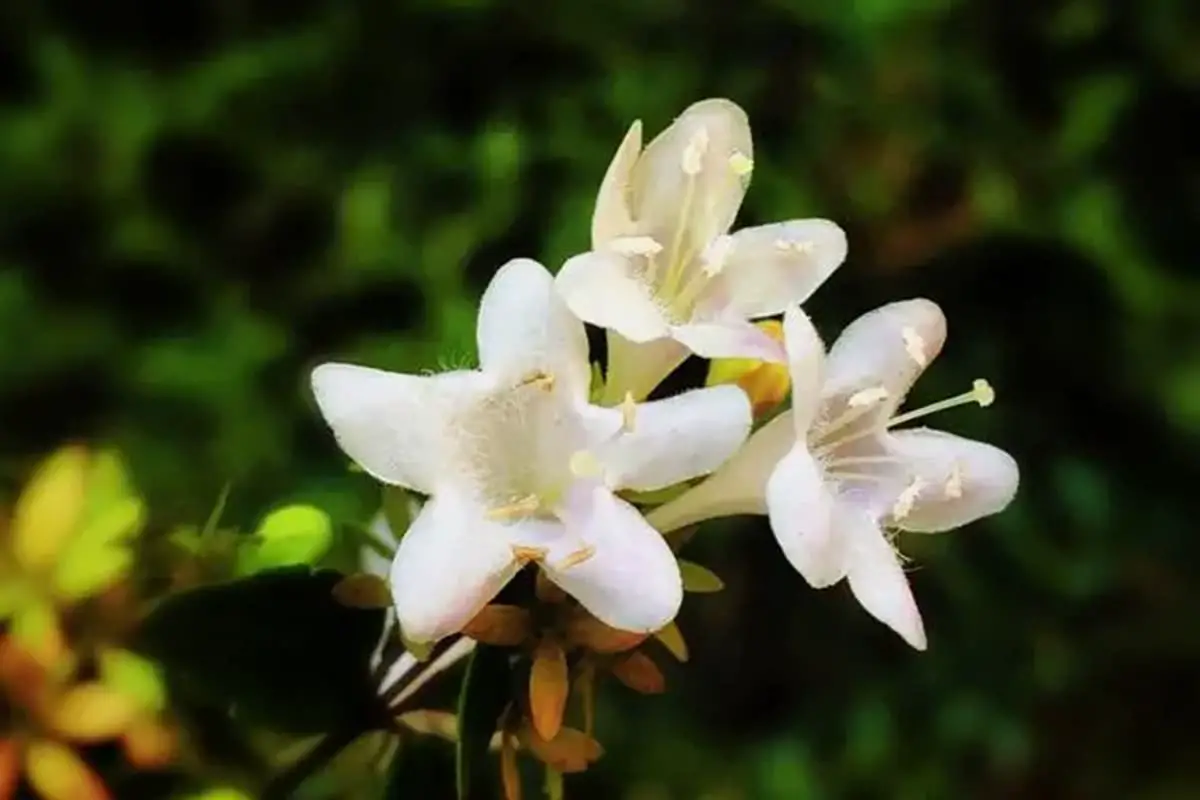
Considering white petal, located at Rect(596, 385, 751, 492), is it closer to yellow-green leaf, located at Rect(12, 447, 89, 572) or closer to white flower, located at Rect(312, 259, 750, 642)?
white flower, located at Rect(312, 259, 750, 642)

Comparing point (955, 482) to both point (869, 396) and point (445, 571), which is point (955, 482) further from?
point (445, 571)

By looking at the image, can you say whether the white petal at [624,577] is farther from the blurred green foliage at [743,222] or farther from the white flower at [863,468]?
the blurred green foliage at [743,222]

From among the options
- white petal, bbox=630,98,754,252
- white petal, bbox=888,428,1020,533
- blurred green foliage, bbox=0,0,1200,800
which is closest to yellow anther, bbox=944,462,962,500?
white petal, bbox=888,428,1020,533

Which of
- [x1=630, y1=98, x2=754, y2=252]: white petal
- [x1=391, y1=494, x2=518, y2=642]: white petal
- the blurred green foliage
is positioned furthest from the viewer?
the blurred green foliage

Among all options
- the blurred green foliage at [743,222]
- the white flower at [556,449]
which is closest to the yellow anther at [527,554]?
the white flower at [556,449]

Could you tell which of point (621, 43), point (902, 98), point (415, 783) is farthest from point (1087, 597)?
point (415, 783)

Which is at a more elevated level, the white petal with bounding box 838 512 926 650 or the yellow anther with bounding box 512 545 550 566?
the yellow anther with bounding box 512 545 550 566

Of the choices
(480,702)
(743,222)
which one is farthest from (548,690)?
(743,222)
